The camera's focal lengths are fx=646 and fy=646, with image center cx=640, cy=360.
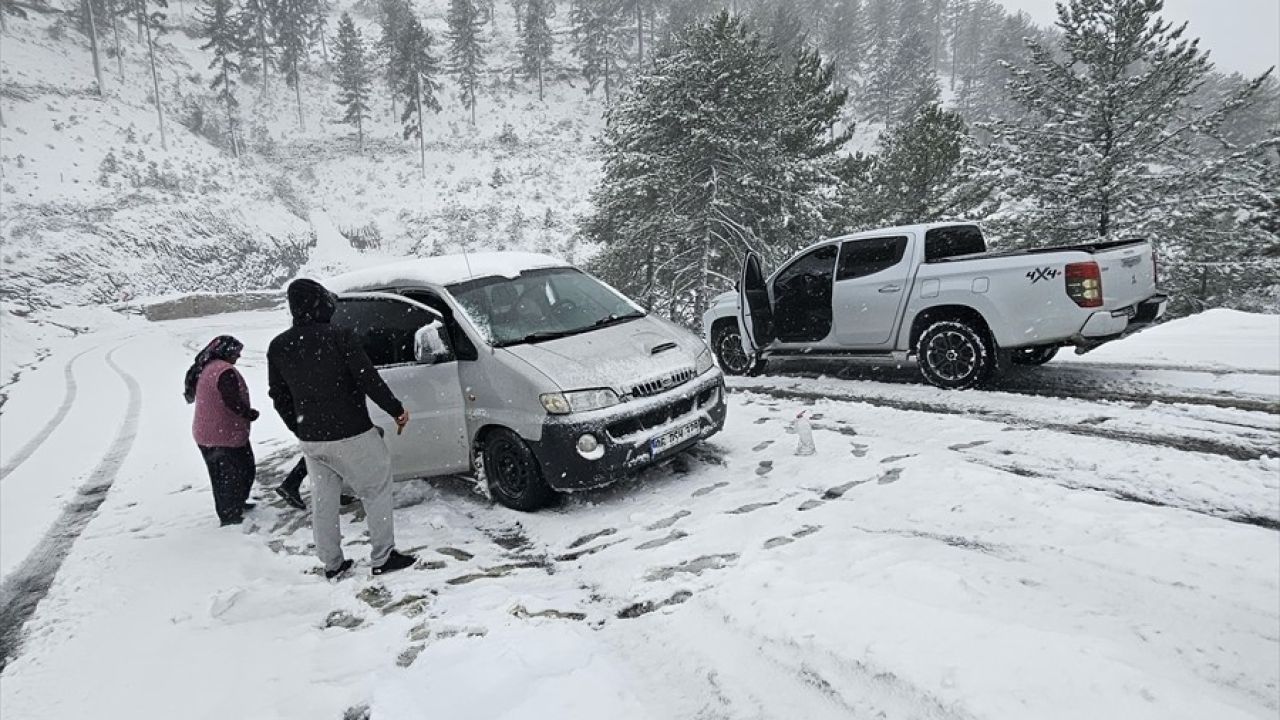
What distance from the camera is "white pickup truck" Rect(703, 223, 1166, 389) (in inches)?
239

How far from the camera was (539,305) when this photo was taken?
5617 mm

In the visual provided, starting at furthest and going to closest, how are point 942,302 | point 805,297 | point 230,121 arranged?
1. point 230,121
2. point 805,297
3. point 942,302

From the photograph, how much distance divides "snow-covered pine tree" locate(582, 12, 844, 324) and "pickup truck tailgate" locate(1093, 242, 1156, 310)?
9.89 meters

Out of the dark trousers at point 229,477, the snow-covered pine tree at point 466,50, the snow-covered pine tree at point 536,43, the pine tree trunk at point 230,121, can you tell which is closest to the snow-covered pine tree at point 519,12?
the snow-covered pine tree at point 536,43

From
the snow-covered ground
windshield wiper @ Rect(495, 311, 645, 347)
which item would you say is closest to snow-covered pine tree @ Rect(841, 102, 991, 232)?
the snow-covered ground

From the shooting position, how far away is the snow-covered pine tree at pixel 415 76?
5278 centimetres

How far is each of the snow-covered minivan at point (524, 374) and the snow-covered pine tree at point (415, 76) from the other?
4911cm

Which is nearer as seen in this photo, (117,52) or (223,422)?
(223,422)

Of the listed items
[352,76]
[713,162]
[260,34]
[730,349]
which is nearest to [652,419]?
[730,349]

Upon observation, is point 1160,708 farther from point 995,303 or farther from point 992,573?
point 995,303

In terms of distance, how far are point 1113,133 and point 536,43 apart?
57708 millimetres

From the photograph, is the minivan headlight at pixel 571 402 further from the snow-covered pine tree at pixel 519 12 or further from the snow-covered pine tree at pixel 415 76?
the snow-covered pine tree at pixel 519 12

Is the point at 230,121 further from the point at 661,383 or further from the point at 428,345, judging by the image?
the point at 661,383

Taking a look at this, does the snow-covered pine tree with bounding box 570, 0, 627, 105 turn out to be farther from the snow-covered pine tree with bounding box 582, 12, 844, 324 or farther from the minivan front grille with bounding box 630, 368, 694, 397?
the minivan front grille with bounding box 630, 368, 694, 397
